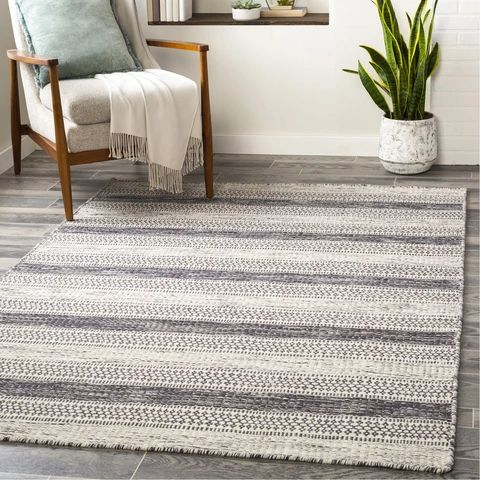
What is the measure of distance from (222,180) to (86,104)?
776 mm

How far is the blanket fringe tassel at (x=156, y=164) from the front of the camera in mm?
3451

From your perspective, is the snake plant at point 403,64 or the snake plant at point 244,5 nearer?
the snake plant at point 403,64

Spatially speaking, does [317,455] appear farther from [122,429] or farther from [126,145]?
[126,145]

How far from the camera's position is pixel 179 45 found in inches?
148

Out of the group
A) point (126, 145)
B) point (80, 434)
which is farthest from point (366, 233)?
point (80, 434)

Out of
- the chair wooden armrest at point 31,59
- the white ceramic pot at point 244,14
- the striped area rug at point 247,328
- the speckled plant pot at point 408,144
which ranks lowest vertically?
the striped area rug at point 247,328

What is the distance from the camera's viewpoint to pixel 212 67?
13.8 ft

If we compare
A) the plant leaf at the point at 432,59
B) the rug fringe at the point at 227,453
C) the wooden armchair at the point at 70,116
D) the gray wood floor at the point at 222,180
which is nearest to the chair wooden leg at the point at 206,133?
the wooden armchair at the point at 70,116

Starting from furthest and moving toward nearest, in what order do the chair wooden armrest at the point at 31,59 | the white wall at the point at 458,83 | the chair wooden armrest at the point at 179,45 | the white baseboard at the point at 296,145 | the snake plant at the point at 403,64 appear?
the white baseboard at the point at 296,145, the white wall at the point at 458,83, the snake plant at the point at 403,64, the chair wooden armrest at the point at 179,45, the chair wooden armrest at the point at 31,59

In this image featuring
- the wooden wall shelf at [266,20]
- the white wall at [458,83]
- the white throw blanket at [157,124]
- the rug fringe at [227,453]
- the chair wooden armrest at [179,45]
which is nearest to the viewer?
the rug fringe at [227,453]

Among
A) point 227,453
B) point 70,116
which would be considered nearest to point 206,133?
point 70,116

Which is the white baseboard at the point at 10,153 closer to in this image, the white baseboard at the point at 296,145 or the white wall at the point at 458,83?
the white baseboard at the point at 296,145

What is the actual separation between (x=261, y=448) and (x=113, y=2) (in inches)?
98.1

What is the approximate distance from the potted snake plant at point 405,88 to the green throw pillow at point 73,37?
1.06 metres
